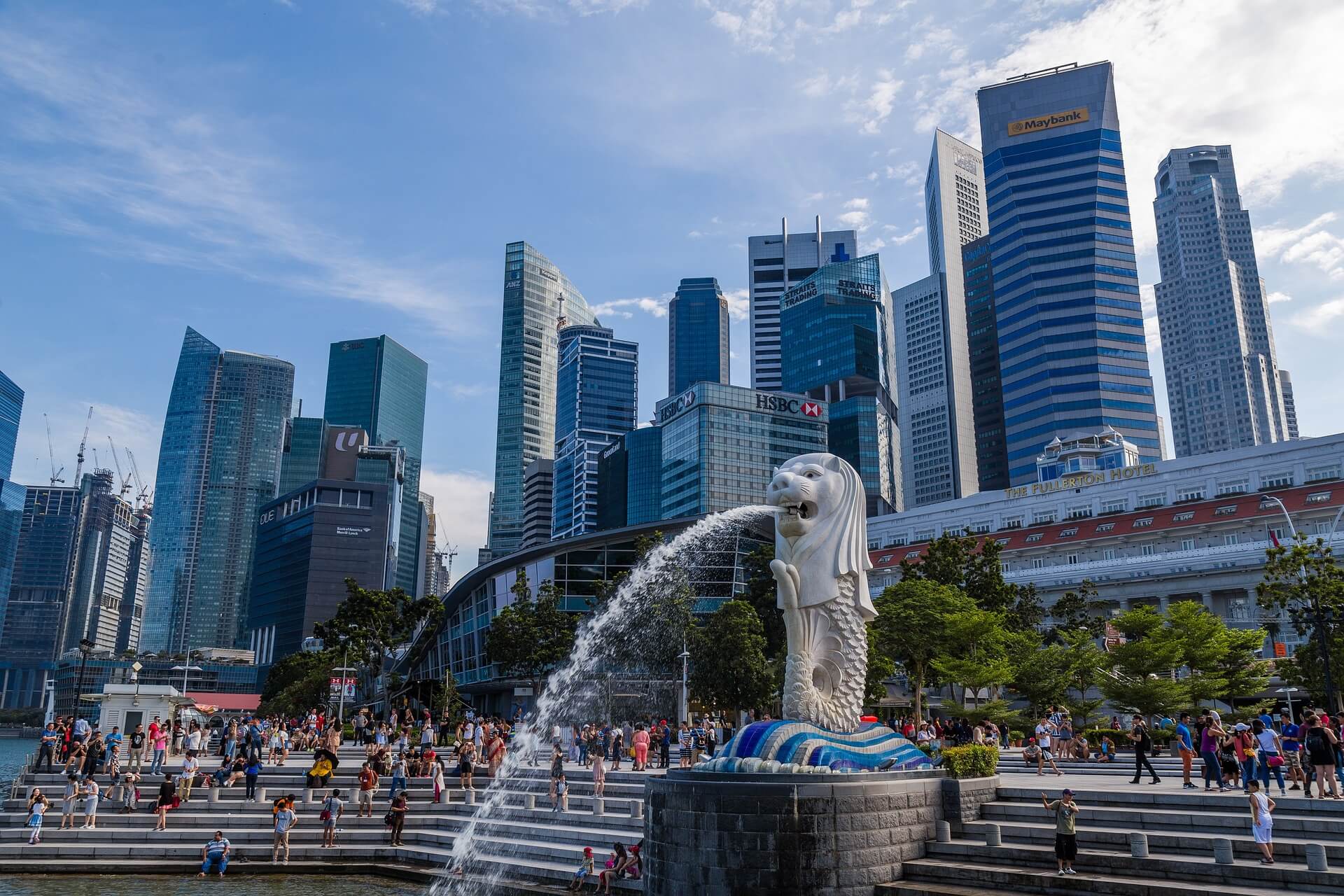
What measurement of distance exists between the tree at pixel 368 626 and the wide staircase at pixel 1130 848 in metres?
47.5

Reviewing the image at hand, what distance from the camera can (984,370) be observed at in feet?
591

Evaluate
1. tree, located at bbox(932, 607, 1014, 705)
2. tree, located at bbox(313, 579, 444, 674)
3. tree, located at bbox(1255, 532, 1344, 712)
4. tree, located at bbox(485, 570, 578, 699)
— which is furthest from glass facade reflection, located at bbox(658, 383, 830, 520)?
tree, located at bbox(1255, 532, 1344, 712)

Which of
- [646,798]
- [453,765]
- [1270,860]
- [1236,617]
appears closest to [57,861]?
[453,765]

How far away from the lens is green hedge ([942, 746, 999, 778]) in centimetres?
1870

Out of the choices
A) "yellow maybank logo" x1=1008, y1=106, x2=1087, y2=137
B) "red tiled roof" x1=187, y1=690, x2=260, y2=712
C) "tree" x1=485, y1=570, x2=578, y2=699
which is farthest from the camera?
"yellow maybank logo" x1=1008, y1=106, x2=1087, y2=137

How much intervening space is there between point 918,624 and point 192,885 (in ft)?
95.6

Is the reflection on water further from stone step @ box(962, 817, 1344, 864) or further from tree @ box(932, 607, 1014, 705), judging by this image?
tree @ box(932, 607, 1014, 705)

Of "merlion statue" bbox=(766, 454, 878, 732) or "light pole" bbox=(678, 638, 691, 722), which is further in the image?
"light pole" bbox=(678, 638, 691, 722)

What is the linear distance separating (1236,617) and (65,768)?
195ft

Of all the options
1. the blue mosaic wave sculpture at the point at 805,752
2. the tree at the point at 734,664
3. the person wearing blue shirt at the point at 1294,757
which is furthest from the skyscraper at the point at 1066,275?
Result: the blue mosaic wave sculpture at the point at 805,752

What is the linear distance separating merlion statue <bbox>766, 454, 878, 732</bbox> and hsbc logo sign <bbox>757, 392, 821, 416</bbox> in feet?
353

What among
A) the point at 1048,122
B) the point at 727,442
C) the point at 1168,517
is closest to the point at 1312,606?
the point at 1168,517

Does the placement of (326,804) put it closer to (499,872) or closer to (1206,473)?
(499,872)

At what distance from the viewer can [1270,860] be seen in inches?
567
